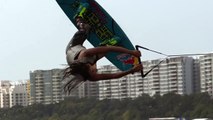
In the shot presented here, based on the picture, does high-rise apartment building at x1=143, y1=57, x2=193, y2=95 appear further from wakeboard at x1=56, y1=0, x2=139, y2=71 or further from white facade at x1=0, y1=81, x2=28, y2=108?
wakeboard at x1=56, y1=0, x2=139, y2=71

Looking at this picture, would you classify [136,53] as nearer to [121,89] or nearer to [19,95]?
[121,89]

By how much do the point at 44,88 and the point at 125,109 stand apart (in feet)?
93.5

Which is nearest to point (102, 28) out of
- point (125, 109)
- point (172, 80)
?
point (125, 109)

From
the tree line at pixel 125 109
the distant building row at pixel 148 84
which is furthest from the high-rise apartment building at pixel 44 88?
the tree line at pixel 125 109

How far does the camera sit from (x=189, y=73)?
8988 centimetres

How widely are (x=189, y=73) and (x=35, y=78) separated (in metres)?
21.7

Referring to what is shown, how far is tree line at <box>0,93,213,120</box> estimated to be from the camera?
6688 centimetres

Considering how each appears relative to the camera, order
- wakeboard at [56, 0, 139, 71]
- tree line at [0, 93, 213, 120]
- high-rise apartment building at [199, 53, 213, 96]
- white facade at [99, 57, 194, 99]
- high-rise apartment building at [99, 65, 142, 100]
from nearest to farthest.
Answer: wakeboard at [56, 0, 139, 71] → tree line at [0, 93, 213, 120] → high-rise apartment building at [199, 53, 213, 96] → white facade at [99, 57, 194, 99] → high-rise apartment building at [99, 65, 142, 100]

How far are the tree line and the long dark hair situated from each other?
58.7 m


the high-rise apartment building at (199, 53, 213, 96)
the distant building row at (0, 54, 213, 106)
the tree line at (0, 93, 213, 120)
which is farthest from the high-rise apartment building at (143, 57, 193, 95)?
the tree line at (0, 93, 213, 120)

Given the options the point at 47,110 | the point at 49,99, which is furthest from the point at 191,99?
the point at 49,99

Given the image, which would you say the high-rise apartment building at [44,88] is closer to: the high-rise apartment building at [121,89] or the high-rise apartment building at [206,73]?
the high-rise apartment building at [121,89]

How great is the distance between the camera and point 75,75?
4.98m

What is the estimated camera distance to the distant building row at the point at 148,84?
87.5 meters
